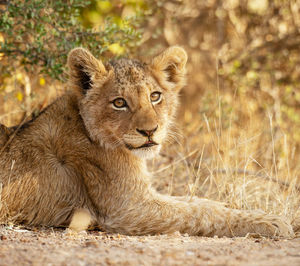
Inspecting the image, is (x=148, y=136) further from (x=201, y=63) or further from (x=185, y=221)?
(x=201, y=63)

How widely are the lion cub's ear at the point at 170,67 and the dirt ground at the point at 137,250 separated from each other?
1830 millimetres

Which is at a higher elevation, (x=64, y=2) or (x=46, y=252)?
(x=64, y=2)

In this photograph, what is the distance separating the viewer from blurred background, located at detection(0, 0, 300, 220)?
21.1ft

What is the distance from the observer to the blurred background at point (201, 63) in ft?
21.1

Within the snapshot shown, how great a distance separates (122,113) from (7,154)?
1.18 metres

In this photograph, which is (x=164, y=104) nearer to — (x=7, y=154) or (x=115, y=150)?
(x=115, y=150)

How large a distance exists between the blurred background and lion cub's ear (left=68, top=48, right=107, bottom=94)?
4.24ft

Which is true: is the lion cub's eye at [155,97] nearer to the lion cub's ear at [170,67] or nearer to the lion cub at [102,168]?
the lion cub at [102,168]

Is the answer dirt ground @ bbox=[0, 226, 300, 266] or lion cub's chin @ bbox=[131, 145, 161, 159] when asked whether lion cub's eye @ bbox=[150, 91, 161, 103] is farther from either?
dirt ground @ bbox=[0, 226, 300, 266]

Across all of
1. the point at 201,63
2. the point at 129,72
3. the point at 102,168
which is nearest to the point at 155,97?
the point at 129,72

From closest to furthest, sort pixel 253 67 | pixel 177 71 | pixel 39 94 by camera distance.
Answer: pixel 177 71, pixel 39 94, pixel 253 67

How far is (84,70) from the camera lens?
194 inches

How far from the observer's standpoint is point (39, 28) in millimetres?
6109

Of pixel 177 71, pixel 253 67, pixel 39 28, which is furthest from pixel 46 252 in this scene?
pixel 253 67
